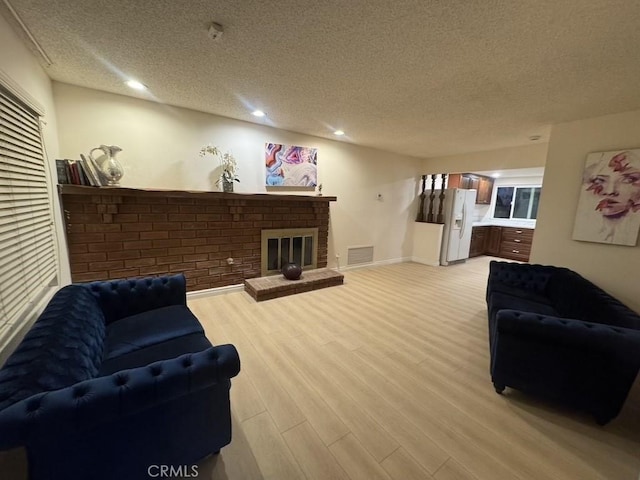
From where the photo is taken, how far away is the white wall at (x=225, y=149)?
264cm

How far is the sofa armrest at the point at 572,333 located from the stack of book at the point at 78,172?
148 inches

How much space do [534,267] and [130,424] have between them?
376 centimetres

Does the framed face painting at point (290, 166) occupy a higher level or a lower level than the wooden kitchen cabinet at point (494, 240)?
higher

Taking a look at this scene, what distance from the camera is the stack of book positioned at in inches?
94.8

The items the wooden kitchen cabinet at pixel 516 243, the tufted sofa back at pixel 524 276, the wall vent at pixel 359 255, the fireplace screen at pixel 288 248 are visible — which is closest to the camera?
the tufted sofa back at pixel 524 276

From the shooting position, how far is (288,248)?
161 inches

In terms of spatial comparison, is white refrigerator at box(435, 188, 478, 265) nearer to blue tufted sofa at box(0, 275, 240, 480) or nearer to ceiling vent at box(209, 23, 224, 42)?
ceiling vent at box(209, 23, 224, 42)

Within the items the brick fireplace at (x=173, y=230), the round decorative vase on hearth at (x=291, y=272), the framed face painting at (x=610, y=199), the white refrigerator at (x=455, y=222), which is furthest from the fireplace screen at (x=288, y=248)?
the framed face painting at (x=610, y=199)

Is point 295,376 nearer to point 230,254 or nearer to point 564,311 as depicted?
point 230,254

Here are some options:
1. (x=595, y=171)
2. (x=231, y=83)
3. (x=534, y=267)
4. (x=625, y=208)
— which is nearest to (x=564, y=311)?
(x=534, y=267)

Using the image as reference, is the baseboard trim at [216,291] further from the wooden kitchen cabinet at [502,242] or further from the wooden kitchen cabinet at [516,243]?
the wooden kitchen cabinet at [516,243]

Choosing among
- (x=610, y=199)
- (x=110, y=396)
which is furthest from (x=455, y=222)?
(x=110, y=396)

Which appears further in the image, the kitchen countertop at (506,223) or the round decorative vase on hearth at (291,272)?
the kitchen countertop at (506,223)

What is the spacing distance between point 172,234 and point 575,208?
15.6 feet
